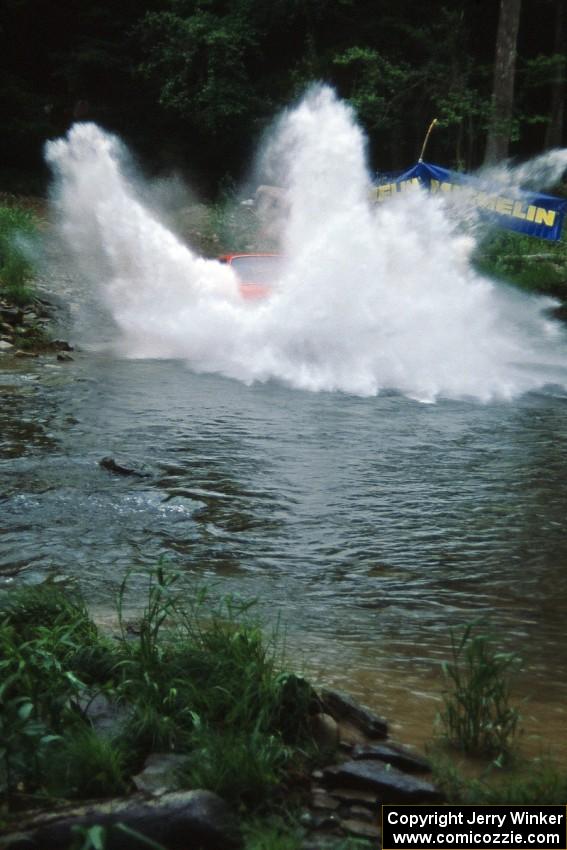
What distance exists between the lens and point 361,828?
2904 millimetres

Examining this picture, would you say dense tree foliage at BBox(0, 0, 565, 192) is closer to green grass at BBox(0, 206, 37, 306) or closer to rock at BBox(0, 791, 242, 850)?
green grass at BBox(0, 206, 37, 306)

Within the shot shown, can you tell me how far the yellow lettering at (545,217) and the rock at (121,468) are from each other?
13.5 metres

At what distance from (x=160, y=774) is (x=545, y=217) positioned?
1733 centimetres

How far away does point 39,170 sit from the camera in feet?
90.6

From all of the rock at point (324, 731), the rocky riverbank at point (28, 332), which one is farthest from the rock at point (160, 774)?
the rocky riverbank at point (28, 332)

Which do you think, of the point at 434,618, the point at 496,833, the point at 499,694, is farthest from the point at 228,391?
the point at 496,833

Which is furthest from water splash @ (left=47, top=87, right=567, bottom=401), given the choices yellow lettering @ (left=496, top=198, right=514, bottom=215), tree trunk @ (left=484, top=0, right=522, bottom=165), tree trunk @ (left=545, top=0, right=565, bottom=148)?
tree trunk @ (left=545, top=0, right=565, bottom=148)

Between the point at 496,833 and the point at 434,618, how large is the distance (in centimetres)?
208

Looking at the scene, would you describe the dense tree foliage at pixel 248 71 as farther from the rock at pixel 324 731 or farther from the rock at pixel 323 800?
the rock at pixel 323 800

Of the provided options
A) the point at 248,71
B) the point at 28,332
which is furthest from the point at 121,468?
the point at 248,71

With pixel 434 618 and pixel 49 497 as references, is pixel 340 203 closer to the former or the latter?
pixel 49 497

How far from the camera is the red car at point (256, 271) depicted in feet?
44.6

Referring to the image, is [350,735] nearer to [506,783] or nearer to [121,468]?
[506,783]

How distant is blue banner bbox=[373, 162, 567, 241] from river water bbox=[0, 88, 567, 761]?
5.33ft
